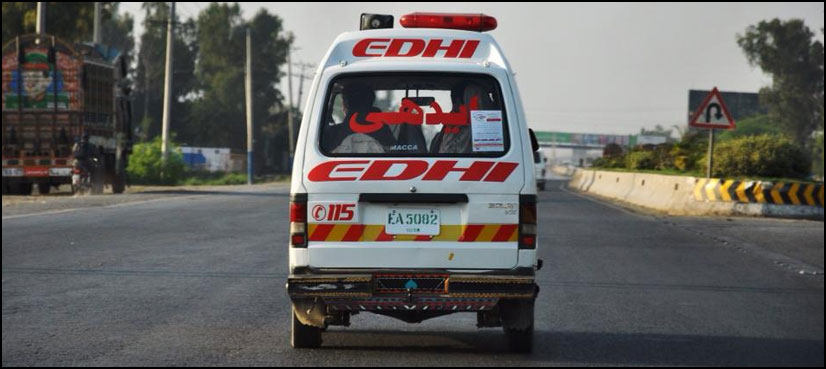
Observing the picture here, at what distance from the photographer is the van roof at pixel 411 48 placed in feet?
22.6

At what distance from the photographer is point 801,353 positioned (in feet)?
23.6

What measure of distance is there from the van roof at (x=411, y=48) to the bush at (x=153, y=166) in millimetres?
38163

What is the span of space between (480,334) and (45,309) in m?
3.54

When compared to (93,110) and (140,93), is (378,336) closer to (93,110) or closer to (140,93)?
(93,110)

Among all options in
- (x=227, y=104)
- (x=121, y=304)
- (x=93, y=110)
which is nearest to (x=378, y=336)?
(x=121, y=304)

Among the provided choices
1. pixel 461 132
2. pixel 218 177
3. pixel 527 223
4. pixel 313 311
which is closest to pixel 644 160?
pixel 461 132

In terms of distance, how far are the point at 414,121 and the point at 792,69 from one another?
262ft

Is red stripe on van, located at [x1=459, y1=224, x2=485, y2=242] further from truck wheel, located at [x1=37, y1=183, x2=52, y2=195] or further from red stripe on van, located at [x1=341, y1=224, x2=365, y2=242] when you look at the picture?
truck wheel, located at [x1=37, y1=183, x2=52, y2=195]

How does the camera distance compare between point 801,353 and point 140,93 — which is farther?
point 140,93

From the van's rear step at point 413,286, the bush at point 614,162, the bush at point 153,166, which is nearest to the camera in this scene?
the van's rear step at point 413,286

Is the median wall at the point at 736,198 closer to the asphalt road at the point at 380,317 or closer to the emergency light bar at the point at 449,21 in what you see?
the asphalt road at the point at 380,317

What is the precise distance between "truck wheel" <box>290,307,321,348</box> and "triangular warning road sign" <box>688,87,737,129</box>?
18155mm

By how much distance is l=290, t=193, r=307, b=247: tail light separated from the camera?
6.51 m

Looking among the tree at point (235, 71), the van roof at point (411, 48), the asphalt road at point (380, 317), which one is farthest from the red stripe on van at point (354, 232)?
the tree at point (235, 71)
